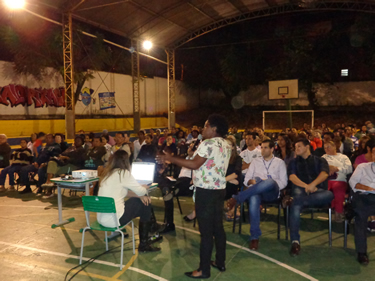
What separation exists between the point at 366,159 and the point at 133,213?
3.92 meters

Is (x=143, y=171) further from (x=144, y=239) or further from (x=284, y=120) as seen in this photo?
(x=284, y=120)

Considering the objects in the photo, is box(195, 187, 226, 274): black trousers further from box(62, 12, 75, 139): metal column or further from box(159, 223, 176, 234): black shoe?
box(62, 12, 75, 139): metal column

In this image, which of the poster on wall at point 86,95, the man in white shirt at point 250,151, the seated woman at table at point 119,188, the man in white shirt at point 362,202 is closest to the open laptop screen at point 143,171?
the seated woman at table at point 119,188

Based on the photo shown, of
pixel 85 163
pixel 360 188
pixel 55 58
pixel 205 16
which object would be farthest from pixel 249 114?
pixel 360 188

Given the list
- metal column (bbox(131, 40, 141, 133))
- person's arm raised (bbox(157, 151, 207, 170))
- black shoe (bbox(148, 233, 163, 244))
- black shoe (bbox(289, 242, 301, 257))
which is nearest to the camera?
person's arm raised (bbox(157, 151, 207, 170))

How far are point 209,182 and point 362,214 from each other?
2.10 meters

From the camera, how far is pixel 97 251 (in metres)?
4.52

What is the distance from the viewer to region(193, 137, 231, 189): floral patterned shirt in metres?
3.54

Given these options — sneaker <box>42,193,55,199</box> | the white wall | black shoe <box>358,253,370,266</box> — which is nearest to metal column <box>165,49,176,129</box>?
the white wall

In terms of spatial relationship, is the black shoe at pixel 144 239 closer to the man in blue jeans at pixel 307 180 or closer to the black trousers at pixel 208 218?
the black trousers at pixel 208 218

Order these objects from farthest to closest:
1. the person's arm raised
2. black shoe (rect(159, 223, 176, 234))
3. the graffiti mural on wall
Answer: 1. the graffiti mural on wall
2. black shoe (rect(159, 223, 176, 234))
3. the person's arm raised

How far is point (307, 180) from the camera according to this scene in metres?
4.96

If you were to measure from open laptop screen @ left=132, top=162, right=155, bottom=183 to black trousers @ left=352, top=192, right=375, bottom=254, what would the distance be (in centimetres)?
281

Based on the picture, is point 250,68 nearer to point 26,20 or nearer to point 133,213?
point 26,20
